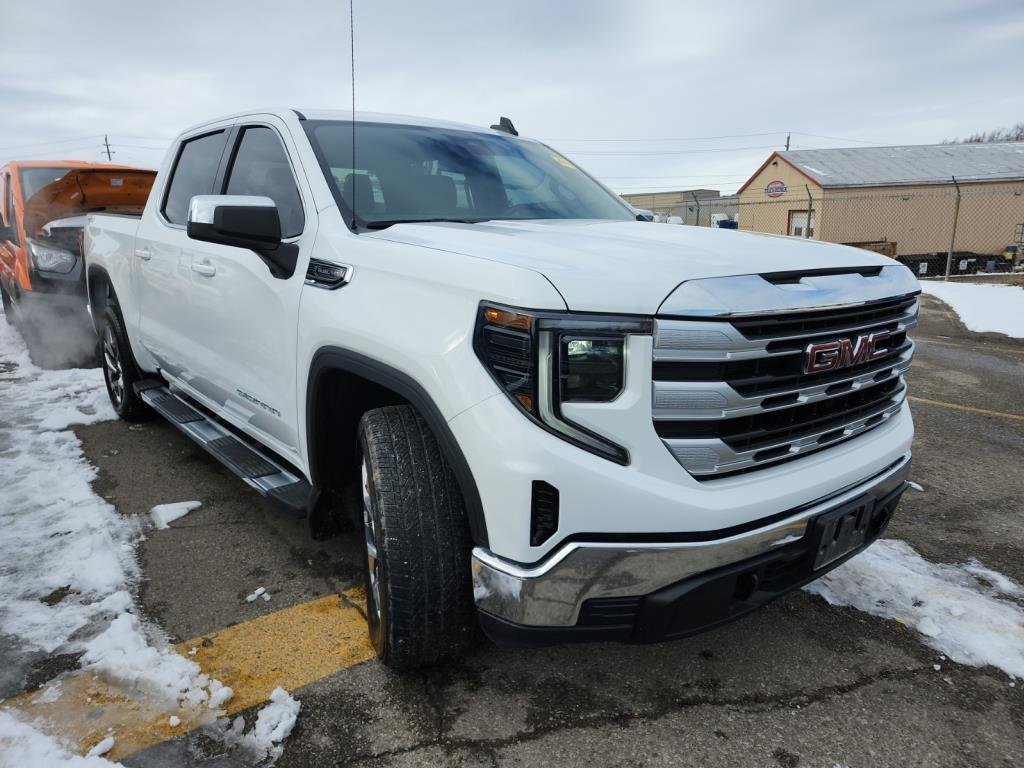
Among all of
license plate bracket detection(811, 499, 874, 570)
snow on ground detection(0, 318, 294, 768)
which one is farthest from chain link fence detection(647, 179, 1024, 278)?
license plate bracket detection(811, 499, 874, 570)

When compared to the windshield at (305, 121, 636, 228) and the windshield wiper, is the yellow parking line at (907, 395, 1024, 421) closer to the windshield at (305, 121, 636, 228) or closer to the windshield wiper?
the windshield at (305, 121, 636, 228)

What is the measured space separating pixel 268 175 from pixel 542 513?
83.5 inches

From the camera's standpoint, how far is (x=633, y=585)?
182 centimetres

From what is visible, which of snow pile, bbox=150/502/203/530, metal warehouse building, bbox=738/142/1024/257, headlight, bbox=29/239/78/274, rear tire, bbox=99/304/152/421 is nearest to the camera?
snow pile, bbox=150/502/203/530

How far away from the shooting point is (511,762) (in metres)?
2.02

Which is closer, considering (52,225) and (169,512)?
(169,512)

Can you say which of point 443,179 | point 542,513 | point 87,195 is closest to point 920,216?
point 87,195

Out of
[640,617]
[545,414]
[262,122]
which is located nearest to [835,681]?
[640,617]

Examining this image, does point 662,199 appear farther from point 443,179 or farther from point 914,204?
point 443,179

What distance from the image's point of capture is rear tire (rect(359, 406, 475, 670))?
2055 millimetres

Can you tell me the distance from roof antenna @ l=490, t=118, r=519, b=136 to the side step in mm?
2099

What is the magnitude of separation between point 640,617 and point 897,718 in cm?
99

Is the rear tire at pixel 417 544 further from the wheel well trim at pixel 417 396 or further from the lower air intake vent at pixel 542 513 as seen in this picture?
the lower air intake vent at pixel 542 513

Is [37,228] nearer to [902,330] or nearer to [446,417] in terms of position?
[446,417]
